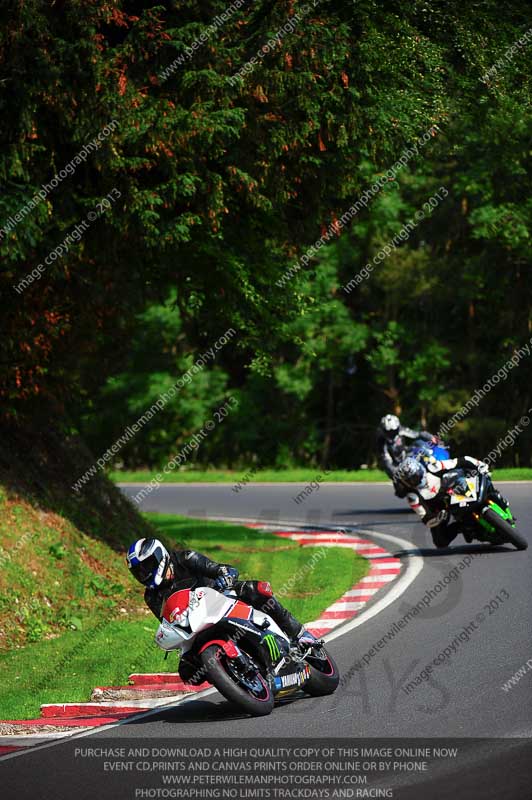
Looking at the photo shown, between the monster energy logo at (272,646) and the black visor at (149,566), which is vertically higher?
the monster energy logo at (272,646)

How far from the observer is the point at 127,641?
38.4 ft

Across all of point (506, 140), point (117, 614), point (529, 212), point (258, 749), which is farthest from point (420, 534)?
point (529, 212)

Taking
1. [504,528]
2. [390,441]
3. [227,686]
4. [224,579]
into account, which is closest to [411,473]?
[504,528]

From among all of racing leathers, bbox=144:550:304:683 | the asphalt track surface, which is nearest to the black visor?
racing leathers, bbox=144:550:304:683

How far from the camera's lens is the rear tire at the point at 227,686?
24.9ft

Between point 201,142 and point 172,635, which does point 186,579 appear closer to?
point 172,635

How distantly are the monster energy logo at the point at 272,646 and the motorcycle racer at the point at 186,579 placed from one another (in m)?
0.33

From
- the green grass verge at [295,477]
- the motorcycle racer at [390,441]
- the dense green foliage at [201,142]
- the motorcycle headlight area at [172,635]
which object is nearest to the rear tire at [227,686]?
the motorcycle headlight area at [172,635]

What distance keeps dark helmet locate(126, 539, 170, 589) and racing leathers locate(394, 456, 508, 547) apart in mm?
7216

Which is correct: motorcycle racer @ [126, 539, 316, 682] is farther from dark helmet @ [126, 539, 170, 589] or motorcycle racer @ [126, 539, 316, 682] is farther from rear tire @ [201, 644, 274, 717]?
rear tire @ [201, 644, 274, 717]

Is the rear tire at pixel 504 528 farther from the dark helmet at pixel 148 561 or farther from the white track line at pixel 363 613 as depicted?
the dark helmet at pixel 148 561

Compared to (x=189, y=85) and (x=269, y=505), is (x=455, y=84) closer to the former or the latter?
(x=189, y=85)

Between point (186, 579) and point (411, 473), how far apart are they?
7027 millimetres

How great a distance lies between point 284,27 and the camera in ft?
45.5
